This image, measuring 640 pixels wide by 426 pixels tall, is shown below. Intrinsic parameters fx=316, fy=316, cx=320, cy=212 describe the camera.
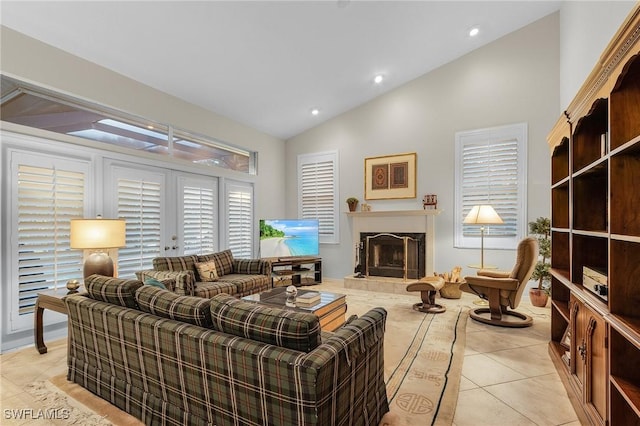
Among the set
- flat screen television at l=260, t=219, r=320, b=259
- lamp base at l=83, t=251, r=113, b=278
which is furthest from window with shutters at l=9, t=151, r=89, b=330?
flat screen television at l=260, t=219, r=320, b=259

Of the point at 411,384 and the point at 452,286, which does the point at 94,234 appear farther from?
the point at 452,286

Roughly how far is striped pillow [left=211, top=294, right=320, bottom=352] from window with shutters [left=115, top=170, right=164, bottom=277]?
2983 millimetres

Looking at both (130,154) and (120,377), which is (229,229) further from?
(120,377)

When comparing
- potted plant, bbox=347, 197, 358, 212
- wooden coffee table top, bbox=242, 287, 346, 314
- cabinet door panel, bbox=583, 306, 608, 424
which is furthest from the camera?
potted plant, bbox=347, 197, 358, 212

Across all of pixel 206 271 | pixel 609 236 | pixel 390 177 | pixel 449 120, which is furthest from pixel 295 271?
pixel 609 236

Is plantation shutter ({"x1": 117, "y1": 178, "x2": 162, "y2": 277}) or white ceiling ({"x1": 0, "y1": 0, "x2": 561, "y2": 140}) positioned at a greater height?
white ceiling ({"x1": 0, "y1": 0, "x2": 561, "y2": 140})

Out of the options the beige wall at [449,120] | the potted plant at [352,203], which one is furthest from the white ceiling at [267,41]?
the potted plant at [352,203]

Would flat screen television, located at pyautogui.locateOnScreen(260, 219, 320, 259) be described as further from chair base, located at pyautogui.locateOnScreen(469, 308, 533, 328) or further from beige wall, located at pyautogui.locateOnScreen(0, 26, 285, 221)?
chair base, located at pyautogui.locateOnScreen(469, 308, 533, 328)

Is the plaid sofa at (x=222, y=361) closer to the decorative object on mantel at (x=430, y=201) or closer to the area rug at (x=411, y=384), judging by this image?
the area rug at (x=411, y=384)

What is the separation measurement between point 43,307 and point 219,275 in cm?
199

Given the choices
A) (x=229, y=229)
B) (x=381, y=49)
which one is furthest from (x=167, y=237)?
(x=381, y=49)

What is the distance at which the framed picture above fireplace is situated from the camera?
227 inches

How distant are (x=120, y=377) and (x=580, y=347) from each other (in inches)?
120

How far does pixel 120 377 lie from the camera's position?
213cm
